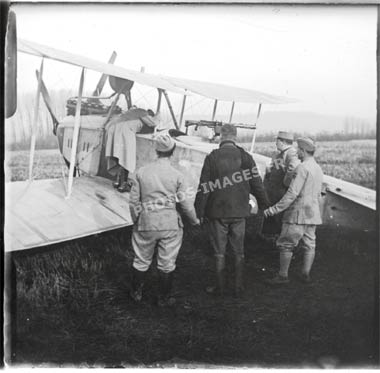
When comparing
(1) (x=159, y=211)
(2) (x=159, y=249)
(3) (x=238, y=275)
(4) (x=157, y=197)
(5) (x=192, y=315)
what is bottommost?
(5) (x=192, y=315)

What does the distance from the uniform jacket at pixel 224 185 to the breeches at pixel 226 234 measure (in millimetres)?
70

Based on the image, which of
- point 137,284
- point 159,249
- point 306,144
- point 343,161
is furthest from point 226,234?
point 343,161

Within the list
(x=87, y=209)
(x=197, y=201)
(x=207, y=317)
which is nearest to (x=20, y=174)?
(x=87, y=209)

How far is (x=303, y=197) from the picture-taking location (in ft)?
13.2

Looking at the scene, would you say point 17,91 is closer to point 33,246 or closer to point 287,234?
point 33,246

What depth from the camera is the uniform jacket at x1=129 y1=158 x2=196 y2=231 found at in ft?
12.0

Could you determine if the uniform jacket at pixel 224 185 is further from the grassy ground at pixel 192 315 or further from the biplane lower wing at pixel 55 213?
the biplane lower wing at pixel 55 213

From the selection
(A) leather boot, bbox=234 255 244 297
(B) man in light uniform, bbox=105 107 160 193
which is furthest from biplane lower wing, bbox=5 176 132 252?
(A) leather boot, bbox=234 255 244 297

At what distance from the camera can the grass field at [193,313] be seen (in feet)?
12.0

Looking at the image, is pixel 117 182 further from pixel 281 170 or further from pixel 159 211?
pixel 281 170

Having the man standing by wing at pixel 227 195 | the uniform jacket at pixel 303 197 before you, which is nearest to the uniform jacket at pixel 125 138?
the man standing by wing at pixel 227 195

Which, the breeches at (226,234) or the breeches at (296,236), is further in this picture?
the breeches at (296,236)

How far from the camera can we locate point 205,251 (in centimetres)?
448

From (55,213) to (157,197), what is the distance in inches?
50.0
